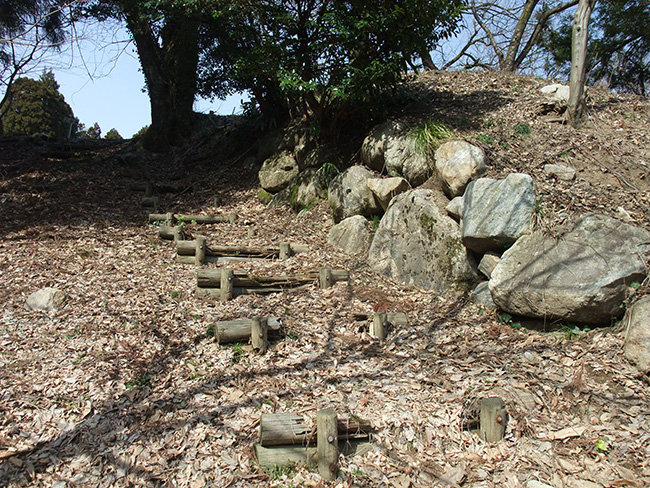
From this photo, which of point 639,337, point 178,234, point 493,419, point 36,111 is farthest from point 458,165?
point 36,111

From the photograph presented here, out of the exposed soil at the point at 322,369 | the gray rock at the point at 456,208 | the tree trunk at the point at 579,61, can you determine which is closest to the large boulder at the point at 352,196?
the exposed soil at the point at 322,369

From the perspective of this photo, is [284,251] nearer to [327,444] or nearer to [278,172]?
[278,172]

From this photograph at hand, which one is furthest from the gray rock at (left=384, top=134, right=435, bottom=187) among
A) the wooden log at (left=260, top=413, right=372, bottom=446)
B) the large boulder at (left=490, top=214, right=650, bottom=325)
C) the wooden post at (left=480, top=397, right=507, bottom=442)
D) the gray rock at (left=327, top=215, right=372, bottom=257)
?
the wooden log at (left=260, top=413, right=372, bottom=446)

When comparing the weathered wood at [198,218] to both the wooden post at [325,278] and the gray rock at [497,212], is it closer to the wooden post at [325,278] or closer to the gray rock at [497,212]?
the wooden post at [325,278]

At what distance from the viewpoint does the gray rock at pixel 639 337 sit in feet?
13.8

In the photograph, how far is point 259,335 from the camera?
500cm

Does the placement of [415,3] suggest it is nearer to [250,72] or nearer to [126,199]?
[250,72]

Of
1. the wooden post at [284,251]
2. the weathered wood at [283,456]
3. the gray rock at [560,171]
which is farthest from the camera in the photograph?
the wooden post at [284,251]

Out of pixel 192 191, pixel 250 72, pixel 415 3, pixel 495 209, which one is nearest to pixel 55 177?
pixel 192 191

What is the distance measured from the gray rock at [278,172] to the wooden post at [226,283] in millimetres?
4595

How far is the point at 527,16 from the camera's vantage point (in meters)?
13.9

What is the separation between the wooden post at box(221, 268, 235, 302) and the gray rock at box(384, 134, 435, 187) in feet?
10.5

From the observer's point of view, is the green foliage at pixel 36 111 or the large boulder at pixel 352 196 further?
the green foliage at pixel 36 111

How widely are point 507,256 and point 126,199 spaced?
326 inches
